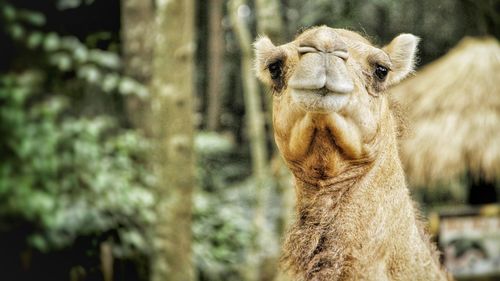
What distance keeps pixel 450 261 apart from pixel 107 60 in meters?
2.73

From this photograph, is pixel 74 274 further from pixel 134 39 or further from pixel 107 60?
pixel 134 39

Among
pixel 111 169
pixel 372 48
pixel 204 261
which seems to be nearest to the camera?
pixel 372 48

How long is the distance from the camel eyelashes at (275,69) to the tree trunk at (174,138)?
6.45ft

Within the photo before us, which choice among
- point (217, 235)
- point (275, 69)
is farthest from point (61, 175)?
point (275, 69)

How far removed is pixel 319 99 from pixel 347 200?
1.15 ft

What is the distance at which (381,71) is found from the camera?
5.29 feet

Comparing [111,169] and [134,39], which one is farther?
[134,39]

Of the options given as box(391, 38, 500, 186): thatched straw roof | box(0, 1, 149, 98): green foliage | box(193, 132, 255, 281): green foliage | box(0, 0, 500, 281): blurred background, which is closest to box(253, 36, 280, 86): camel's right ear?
box(0, 0, 500, 281): blurred background

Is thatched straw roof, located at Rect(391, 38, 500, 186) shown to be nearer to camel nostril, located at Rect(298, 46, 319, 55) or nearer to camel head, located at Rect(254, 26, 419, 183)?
camel head, located at Rect(254, 26, 419, 183)

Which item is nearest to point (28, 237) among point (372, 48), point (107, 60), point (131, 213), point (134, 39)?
point (131, 213)

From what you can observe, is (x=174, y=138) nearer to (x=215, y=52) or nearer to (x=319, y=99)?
(x=319, y=99)

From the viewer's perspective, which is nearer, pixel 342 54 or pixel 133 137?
pixel 342 54

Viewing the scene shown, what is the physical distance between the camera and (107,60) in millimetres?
4148

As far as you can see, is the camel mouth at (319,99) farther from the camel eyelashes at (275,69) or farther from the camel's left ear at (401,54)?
the camel's left ear at (401,54)
